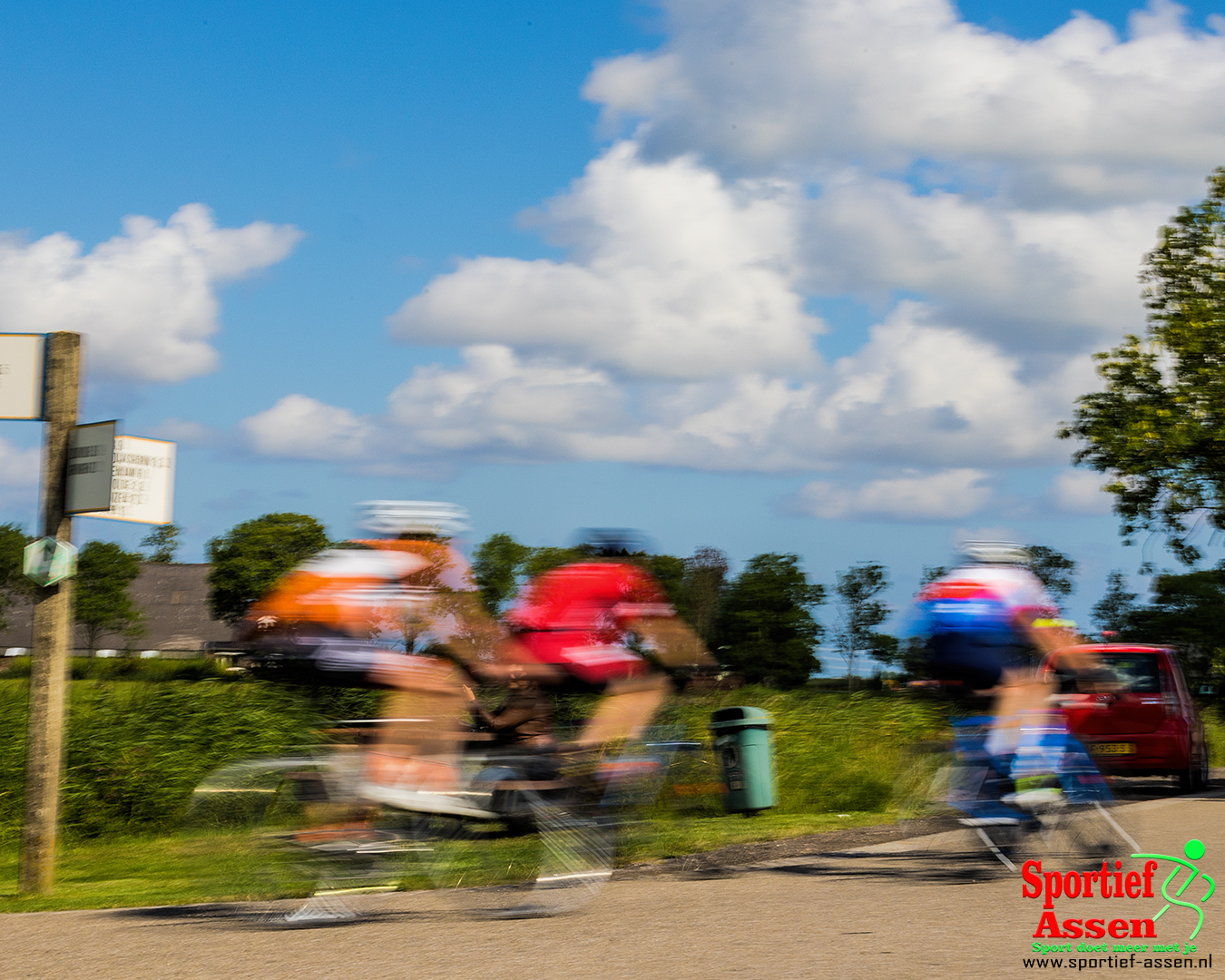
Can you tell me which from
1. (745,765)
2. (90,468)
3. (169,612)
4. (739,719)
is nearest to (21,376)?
(90,468)

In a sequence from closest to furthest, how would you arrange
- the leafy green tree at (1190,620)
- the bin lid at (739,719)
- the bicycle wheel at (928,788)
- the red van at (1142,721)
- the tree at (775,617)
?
the bicycle wheel at (928,788) < the bin lid at (739,719) < the red van at (1142,721) < the tree at (775,617) < the leafy green tree at (1190,620)

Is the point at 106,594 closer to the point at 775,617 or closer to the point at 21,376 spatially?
the point at 775,617

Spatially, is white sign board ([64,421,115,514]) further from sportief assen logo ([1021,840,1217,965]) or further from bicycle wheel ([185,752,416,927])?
sportief assen logo ([1021,840,1217,965])

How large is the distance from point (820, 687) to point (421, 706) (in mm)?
10678

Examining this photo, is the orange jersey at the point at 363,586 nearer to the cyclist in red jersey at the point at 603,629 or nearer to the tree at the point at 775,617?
the cyclist in red jersey at the point at 603,629

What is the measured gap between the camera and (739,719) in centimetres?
940

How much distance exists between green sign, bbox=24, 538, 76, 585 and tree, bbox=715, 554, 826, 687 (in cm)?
800

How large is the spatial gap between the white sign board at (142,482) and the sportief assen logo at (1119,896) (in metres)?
5.67

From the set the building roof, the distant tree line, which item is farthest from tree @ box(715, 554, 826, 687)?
the building roof

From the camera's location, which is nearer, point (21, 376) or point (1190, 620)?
point (21, 376)

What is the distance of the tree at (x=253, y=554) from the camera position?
91.3 metres

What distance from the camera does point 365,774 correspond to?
654cm

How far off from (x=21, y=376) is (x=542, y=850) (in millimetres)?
4708

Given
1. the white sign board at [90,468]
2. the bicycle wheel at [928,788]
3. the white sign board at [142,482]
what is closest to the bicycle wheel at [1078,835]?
the bicycle wheel at [928,788]
